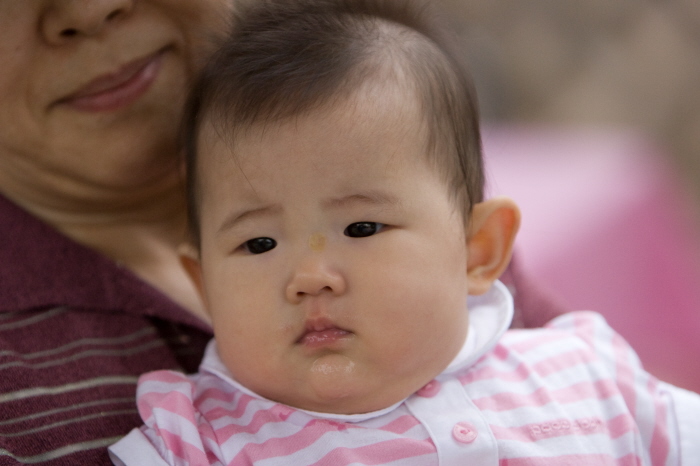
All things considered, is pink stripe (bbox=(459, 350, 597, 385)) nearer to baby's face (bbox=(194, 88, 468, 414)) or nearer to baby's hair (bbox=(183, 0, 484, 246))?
baby's face (bbox=(194, 88, 468, 414))

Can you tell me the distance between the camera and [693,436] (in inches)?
41.3

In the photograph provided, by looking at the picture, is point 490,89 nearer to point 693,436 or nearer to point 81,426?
point 693,436

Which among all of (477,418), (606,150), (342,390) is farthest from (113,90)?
(606,150)

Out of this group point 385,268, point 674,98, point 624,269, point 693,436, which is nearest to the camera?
point 385,268

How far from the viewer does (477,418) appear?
0.93m

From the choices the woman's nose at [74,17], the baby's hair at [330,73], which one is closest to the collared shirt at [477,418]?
the baby's hair at [330,73]

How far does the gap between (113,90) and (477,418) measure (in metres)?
0.67

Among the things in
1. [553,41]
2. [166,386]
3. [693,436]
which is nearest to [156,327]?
[166,386]

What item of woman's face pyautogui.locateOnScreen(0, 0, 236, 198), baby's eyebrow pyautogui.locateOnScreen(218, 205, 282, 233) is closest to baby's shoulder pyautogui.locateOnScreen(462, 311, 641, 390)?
baby's eyebrow pyautogui.locateOnScreen(218, 205, 282, 233)

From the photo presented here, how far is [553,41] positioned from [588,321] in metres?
2.42

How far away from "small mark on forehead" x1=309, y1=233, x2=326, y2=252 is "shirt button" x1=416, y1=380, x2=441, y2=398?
0.22 m

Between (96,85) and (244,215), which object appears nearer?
(244,215)

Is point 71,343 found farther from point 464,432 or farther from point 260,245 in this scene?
point 464,432

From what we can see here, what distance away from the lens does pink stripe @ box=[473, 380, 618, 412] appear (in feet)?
3.18
